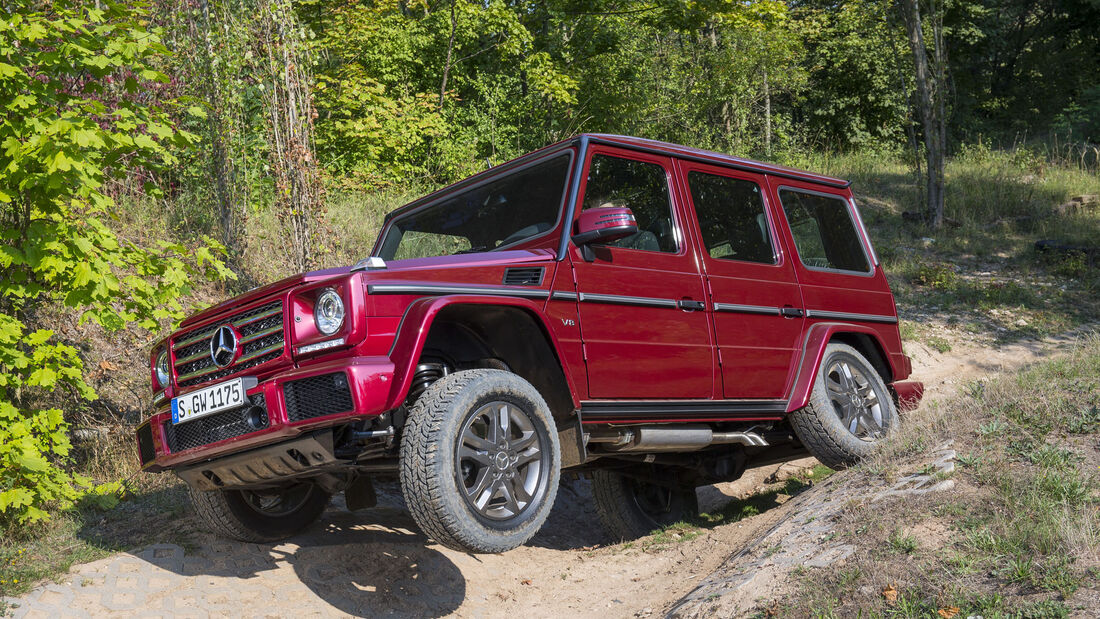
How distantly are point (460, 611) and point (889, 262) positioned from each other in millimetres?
11800

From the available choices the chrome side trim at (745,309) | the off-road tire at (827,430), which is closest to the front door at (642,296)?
the chrome side trim at (745,309)

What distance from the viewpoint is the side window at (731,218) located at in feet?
16.4

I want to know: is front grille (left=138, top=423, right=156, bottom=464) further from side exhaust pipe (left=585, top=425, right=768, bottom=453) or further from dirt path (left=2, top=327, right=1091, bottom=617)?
side exhaust pipe (left=585, top=425, right=768, bottom=453)

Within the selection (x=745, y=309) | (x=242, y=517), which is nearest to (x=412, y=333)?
(x=242, y=517)

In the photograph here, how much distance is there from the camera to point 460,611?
4.94 meters

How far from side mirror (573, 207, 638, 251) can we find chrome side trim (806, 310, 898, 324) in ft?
6.69

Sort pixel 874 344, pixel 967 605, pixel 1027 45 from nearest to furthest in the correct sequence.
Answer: pixel 967 605, pixel 874 344, pixel 1027 45

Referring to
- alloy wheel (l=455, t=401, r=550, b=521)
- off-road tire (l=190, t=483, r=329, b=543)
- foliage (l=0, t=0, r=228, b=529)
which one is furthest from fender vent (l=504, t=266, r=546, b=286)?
foliage (l=0, t=0, r=228, b=529)

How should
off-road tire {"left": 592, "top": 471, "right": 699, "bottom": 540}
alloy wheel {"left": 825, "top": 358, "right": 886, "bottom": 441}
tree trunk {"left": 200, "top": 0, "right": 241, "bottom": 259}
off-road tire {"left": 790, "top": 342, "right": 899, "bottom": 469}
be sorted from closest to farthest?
off-road tire {"left": 790, "top": 342, "right": 899, "bottom": 469}
alloy wheel {"left": 825, "top": 358, "right": 886, "bottom": 441}
off-road tire {"left": 592, "top": 471, "right": 699, "bottom": 540}
tree trunk {"left": 200, "top": 0, "right": 241, "bottom": 259}

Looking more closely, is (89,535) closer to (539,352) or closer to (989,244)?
(539,352)

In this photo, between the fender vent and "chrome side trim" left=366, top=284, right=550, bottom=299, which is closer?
"chrome side trim" left=366, top=284, right=550, bottom=299

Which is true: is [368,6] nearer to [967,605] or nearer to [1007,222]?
[1007,222]

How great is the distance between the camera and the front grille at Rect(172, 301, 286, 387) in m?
3.62

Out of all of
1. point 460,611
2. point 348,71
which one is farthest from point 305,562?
point 348,71
